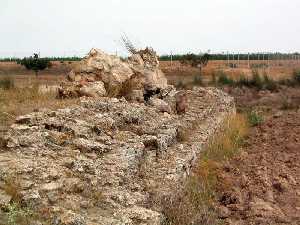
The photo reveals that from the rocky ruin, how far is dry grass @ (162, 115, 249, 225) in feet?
0.73

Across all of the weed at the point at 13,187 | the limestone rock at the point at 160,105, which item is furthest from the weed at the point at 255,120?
the weed at the point at 13,187

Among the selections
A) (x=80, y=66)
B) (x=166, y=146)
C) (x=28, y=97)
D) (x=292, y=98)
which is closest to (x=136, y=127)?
(x=166, y=146)

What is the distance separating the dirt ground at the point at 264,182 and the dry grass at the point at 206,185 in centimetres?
24

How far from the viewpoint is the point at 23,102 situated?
1142 centimetres

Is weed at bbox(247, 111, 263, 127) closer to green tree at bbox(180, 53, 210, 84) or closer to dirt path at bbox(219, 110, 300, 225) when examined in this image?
dirt path at bbox(219, 110, 300, 225)

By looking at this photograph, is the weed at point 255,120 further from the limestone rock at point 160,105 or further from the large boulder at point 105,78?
the limestone rock at point 160,105

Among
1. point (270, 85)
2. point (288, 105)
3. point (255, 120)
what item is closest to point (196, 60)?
point (270, 85)

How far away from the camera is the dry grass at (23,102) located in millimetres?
9530

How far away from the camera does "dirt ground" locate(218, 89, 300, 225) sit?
986cm

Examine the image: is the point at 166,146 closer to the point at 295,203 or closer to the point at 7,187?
the point at 295,203

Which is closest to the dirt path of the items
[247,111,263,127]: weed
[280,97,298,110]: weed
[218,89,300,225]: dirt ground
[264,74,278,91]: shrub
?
[218,89,300,225]: dirt ground

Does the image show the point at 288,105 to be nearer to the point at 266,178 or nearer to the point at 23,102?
the point at 266,178

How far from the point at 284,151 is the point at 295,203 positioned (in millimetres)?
5420

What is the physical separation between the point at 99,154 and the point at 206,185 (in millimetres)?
3357
